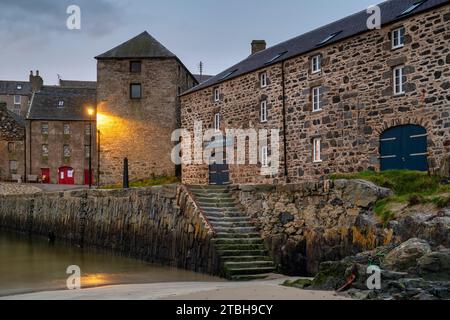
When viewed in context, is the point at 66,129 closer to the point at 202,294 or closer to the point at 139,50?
the point at 139,50

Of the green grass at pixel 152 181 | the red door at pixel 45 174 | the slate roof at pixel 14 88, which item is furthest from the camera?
the slate roof at pixel 14 88

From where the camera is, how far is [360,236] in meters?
12.5

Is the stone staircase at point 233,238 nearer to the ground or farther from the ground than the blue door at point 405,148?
nearer to the ground

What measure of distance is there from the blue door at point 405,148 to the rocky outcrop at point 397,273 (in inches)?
342

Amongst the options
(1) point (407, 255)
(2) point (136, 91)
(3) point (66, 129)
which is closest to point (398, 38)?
(1) point (407, 255)

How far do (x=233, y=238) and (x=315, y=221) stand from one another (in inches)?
103

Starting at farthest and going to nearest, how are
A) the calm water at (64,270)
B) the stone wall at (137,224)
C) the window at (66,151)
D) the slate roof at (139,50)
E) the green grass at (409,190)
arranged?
the window at (66,151)
the slate roof at (139,50)
the stone wall at (137,224)
the calm water at (64,270)
the green grass at (409,190)

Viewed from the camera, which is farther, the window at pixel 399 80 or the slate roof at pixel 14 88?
the slate roof at pixel 14 88

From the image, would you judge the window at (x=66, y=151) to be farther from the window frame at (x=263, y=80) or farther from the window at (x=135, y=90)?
the window frame at (x=263, y=80)

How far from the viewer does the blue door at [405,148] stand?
62.4 feet

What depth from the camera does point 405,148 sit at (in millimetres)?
19547

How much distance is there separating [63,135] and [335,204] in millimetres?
42762

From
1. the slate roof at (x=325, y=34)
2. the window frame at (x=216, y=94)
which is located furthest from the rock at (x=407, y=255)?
the window frame at (x=216, y=94)

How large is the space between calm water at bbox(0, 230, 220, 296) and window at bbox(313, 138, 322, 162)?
8.24 m
